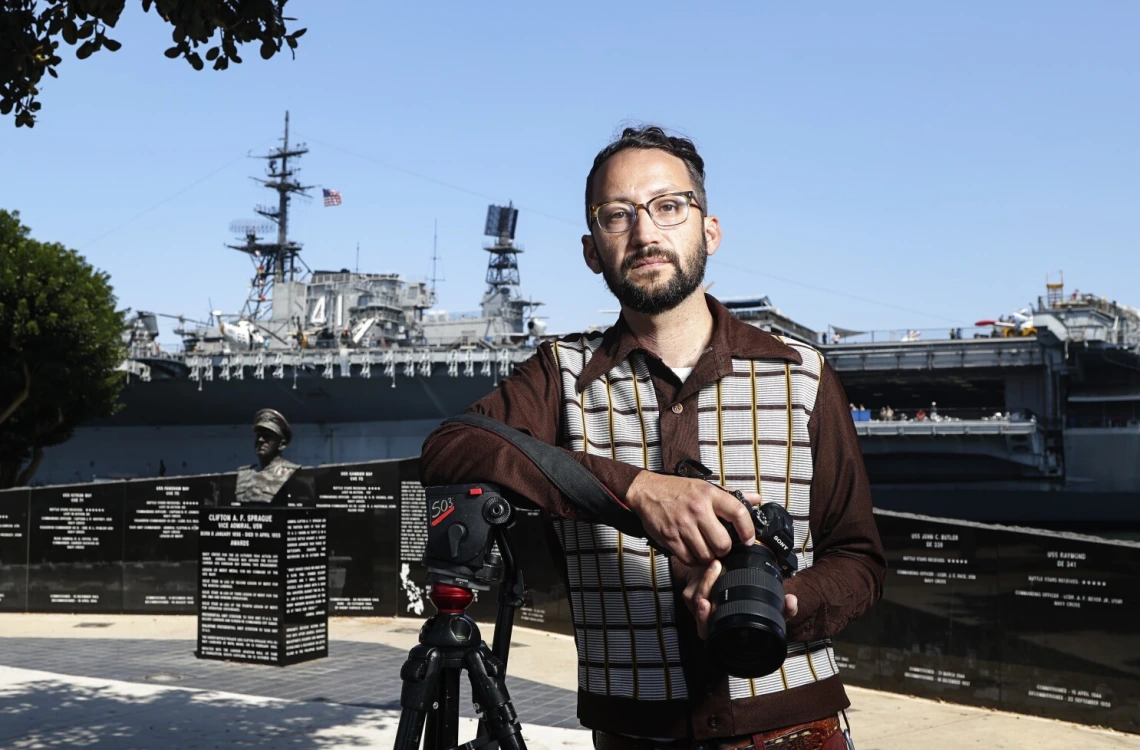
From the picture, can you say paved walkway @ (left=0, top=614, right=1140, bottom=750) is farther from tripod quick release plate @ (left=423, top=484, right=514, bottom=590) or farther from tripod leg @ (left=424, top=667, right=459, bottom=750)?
tripod quick release plate @ (left=423, top=484, right=514, bottom=590)

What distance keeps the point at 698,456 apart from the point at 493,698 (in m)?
0.64

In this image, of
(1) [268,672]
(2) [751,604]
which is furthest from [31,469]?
(2) [751,604]

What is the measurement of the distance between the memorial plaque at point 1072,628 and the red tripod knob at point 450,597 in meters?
6.70

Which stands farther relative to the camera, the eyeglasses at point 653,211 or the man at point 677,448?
the eyeglasses at point 653,211

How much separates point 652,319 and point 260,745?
5.58m

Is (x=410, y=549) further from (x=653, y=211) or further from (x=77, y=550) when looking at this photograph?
(x=653, y=211)

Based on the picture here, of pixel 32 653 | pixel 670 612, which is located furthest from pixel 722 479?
pixel 32 653

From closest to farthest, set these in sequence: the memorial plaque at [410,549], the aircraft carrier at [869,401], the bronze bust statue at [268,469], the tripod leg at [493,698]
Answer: the tripod leg at [493,698]
the bronze bust statue at [268,469]
the memorial plaque at [410,549]
the aircraft carrier at [869,401]

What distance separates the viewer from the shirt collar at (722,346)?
84.6 inches

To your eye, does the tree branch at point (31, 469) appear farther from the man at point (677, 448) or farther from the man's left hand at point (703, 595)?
the man's left hand at point (703, 595)

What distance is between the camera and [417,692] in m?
2.04

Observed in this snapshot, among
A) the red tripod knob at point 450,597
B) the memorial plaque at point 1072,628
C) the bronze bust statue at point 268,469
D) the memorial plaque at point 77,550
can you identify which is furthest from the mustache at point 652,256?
the memorial plaque at point 77,550

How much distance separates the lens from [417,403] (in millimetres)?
49688

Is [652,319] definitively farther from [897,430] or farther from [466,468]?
[897,430]
